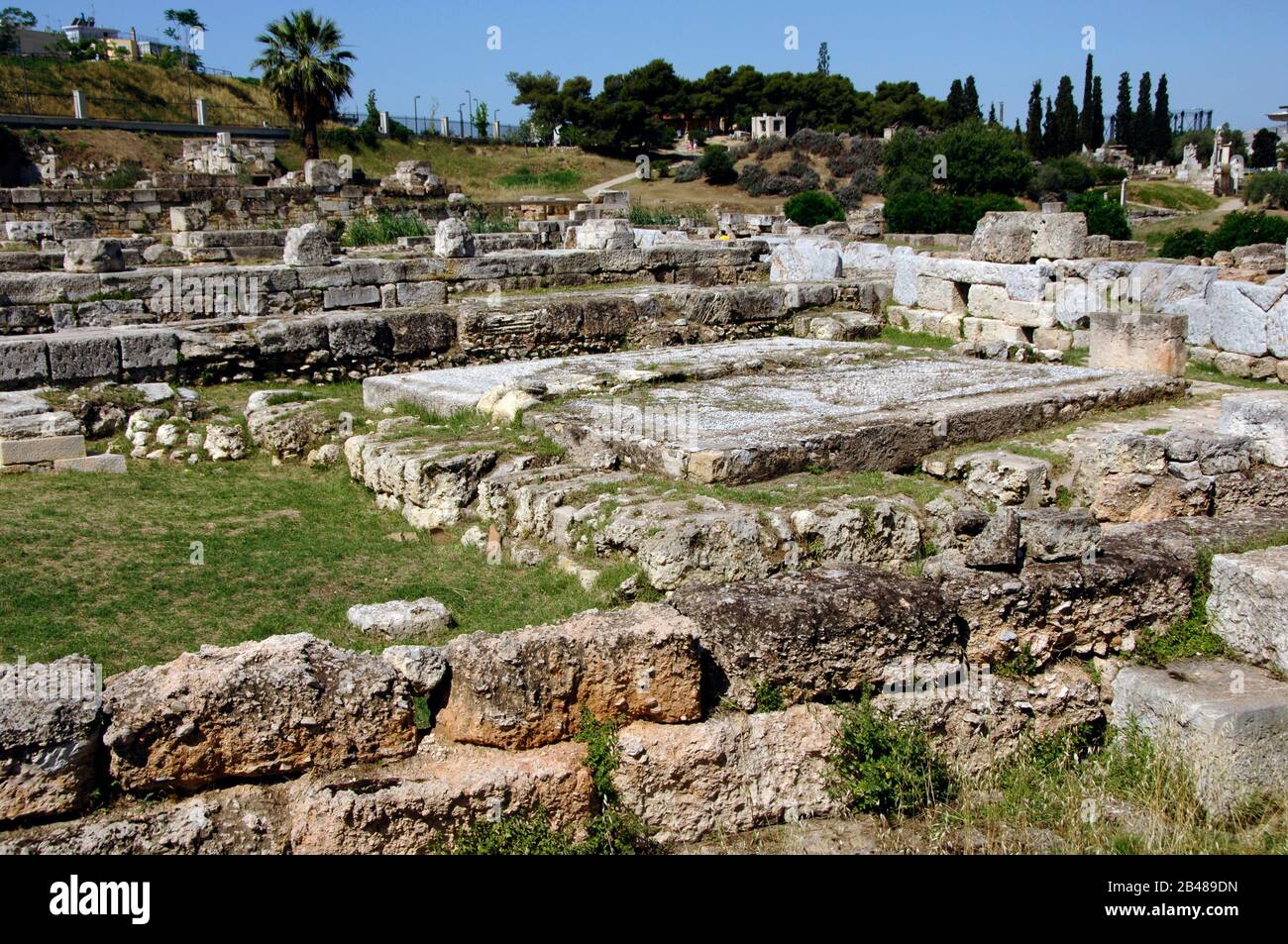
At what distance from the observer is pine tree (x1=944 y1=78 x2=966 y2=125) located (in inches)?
2709

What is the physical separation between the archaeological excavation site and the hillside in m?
34.1

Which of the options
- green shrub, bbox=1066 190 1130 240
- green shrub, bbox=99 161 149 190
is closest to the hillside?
green shrub, bbox=99 161 149 190

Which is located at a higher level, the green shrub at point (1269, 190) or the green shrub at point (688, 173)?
the green shrub at point (688, 173)

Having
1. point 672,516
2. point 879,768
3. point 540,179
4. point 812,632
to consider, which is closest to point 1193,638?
point 879,768

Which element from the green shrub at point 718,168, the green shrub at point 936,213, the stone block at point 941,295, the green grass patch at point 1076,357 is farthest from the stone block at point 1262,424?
the green shrub at point 718,168

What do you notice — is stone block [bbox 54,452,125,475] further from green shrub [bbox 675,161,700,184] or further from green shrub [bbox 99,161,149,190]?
green shrub [bbox 675,161,700,184]

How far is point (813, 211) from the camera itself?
30.2 m

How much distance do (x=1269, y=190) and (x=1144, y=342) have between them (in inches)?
1436

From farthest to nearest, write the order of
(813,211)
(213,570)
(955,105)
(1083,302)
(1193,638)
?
(955,105)
(813,211)
(1083,302)
(213,570)
(1193,638)

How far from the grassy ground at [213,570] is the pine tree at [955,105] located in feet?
225

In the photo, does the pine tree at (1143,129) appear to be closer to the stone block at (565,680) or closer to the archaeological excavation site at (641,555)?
the archaeological excavation site at (641,555)

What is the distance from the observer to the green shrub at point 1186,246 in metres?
18.4

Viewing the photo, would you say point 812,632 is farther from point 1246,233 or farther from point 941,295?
point 1246,233
